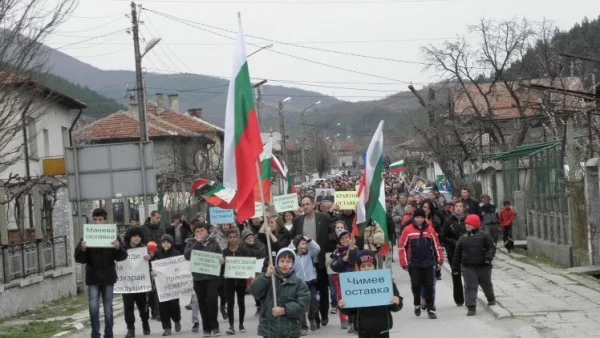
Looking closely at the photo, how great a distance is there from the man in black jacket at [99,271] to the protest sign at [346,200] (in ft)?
17.2

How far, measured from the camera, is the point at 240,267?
15773 millimetres

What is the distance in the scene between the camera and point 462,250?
53.9 ft

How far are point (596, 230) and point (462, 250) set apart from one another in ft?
22.9

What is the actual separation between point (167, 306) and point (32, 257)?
7704 mm

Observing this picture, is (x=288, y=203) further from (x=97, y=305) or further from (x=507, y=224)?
(x=507, y=224)

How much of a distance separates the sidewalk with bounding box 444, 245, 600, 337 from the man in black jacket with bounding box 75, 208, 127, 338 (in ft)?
18.1

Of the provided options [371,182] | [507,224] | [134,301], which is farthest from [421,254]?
[507,224]

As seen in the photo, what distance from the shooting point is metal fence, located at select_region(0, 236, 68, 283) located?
21719mm

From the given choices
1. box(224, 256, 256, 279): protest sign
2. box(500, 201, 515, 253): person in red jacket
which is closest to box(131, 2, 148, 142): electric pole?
box(500, 201, 515, 253): person in red jacket

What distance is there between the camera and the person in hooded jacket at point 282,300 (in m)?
10.3

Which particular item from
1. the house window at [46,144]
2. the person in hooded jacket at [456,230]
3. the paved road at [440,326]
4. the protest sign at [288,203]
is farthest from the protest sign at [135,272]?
the house window at [46,144]

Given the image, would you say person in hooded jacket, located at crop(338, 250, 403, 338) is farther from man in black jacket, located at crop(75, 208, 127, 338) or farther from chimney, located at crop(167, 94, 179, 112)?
chimney, located at crop(167, 94, 179, 112)

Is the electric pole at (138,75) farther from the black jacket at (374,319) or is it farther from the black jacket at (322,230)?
the black jacket at (374,319)

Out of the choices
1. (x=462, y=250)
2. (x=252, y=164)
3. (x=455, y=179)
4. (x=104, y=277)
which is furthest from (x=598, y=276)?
(x=455, y=179)
